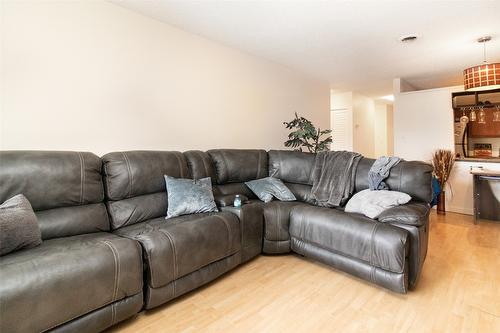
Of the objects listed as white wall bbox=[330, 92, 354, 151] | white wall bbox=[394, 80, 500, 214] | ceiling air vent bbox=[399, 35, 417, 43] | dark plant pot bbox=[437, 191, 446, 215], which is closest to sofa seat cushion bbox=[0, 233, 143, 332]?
ceiling air vent bbox=[399, 35, 417, 43]

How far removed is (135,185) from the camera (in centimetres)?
211

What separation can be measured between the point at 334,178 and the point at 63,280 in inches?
96.9

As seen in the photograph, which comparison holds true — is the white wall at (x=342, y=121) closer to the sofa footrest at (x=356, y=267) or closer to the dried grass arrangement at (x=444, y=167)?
the dried grass arrangement at (x=444, y=167)

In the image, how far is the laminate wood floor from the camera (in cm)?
157

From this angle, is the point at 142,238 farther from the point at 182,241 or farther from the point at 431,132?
the point at 431,132

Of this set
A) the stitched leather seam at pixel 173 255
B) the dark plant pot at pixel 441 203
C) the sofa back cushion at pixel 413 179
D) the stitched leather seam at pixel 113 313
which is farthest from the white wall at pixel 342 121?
the stitched leather seam at pixel 113 313

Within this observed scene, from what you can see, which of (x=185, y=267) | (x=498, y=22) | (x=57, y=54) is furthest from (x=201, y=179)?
(x=498, y=22)

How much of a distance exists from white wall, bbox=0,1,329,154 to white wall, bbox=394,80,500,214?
2.98 meters

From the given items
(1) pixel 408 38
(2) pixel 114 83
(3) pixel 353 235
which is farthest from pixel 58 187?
(1) pixel 408 38

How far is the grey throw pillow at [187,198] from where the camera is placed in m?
2.19

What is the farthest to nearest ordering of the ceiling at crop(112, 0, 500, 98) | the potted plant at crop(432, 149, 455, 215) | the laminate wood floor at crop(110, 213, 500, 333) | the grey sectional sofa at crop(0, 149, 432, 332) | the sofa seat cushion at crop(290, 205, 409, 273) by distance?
1. the potted plant at crop(432, 149, 455, 215)
2. the ceiling at crop(112, 0, 500, 98)
3. the sofa seat cushion at crop(290, 205, 409, 273)
4. the laminate wood floor at crop(110, 213, 500, 333)
5. the grey sectional sofa at crop(0, 149, 432, 332)

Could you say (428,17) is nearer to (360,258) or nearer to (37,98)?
(360,258)

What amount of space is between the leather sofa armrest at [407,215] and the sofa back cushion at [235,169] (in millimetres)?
1425

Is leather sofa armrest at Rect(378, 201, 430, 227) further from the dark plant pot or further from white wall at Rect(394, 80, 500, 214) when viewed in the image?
white wall at Rect(394, 80, 500, 214)
